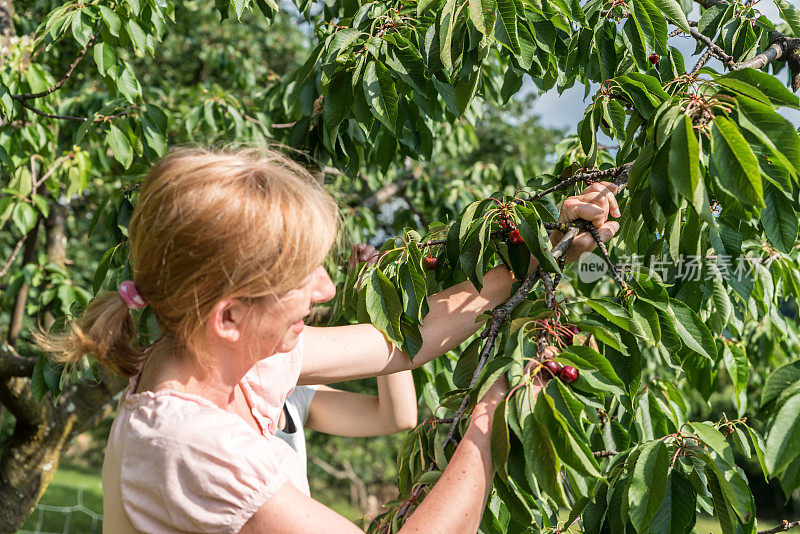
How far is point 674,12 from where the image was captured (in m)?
1.78

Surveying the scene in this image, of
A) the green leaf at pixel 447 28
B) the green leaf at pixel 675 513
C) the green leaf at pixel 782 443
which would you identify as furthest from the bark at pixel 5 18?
the green leaf at pixel 782 443

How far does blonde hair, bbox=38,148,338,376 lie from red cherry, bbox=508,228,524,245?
500 mm

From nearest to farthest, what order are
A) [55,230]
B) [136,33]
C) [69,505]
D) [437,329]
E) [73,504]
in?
[437,329]
[136,33]
[55,230]
[69,505]
[73,504]

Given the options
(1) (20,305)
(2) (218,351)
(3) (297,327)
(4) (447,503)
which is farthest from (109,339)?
(1) (20,305)

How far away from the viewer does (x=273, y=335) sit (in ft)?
4.13

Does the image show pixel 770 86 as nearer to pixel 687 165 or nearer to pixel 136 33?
pixel 687 165

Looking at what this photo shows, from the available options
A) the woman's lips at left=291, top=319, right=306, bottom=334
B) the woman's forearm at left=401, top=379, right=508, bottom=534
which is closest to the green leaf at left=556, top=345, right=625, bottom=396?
the woman's forearm at left=401, top=379, right=508, bottom=534

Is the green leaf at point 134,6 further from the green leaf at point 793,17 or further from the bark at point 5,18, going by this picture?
the green leaf at point 793,17

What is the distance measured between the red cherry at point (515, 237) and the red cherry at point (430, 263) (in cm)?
28

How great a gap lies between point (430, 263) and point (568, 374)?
2.36ft

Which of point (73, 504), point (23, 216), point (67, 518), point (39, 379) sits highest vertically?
point (23, 216)

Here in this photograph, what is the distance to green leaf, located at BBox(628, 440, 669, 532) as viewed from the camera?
1.24 meters

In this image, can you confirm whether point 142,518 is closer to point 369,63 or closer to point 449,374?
point 369,63

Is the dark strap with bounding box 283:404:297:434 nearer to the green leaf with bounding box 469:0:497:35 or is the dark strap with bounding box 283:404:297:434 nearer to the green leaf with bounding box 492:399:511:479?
the green leaf with bounding box 492:399:511:479
